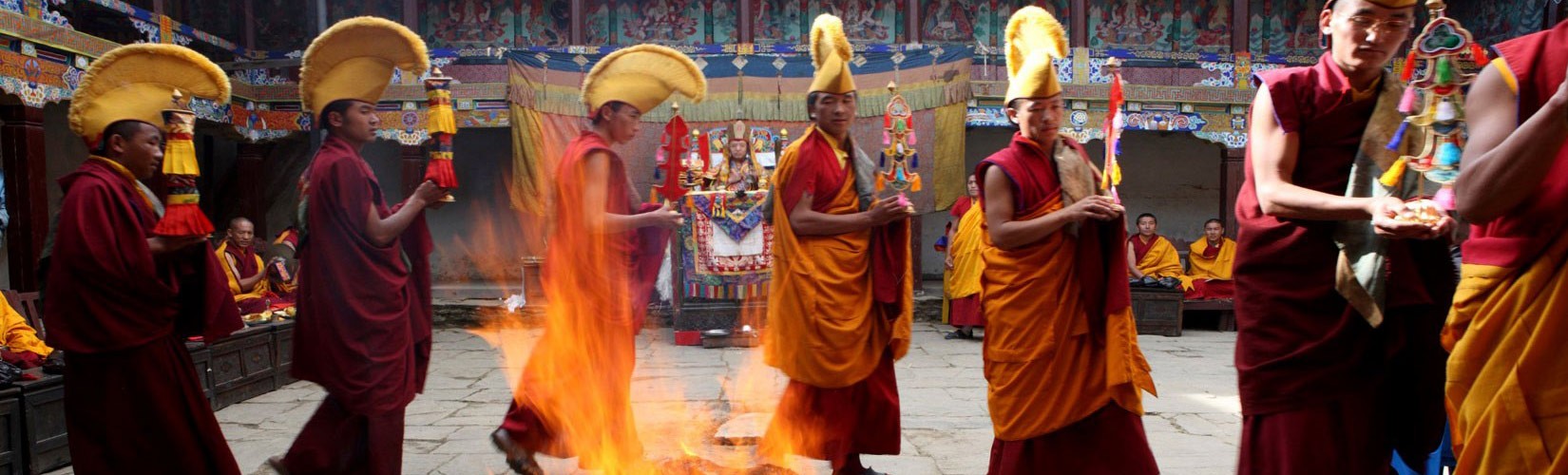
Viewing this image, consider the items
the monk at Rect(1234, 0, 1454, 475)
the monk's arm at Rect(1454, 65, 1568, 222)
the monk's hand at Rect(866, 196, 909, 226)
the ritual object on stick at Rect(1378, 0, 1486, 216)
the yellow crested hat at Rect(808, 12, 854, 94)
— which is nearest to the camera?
the monk's arm at Rect(1454, 65, 1568, 222)

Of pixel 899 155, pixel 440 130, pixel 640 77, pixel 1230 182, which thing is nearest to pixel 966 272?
pixel 1230 182

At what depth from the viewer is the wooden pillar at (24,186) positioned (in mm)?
7402

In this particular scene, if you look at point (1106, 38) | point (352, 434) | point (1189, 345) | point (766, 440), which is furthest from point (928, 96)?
point (352, 434)

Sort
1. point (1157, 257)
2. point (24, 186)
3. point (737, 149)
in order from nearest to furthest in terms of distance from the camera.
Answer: point (24, 186) → point (737, 149) → point (1157, 257)

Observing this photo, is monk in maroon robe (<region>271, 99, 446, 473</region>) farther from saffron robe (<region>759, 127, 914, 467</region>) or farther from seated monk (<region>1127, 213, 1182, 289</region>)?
seated monk (<region>1127, 213, 1182, 289</region>)

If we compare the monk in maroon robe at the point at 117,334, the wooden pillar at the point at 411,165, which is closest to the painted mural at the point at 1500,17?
the wooden pillar at the point at 411,165

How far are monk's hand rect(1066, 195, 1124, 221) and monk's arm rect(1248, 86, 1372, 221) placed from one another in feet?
1.96

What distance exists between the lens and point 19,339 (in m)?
5.20

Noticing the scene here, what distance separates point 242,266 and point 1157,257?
856 centimetres

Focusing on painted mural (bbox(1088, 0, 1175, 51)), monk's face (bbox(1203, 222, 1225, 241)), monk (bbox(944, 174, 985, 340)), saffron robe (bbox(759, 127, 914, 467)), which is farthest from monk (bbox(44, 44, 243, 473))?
painted mural (bbox(1088, 0, 1175, 51))

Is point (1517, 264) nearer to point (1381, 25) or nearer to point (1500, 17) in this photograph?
point (1381, 25)

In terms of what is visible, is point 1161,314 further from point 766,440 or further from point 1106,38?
point 766,440

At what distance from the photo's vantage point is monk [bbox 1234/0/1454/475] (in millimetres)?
2051

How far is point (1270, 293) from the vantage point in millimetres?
2162
